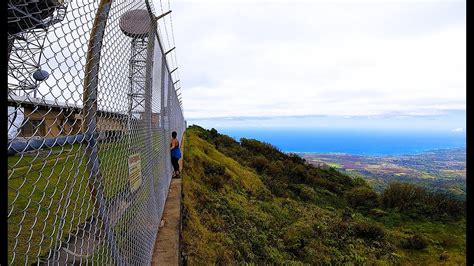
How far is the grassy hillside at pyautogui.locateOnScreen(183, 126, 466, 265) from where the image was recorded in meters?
6.51

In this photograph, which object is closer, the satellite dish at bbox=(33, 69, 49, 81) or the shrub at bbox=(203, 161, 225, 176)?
the satellite dish at bbox=(33, 69, 49, 81)

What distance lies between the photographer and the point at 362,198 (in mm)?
14805

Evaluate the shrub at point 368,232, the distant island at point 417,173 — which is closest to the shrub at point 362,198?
the distant island at point 417,173

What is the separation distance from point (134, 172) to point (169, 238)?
1680 millimetres

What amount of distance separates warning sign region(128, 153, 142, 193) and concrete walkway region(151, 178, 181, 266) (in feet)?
3.49

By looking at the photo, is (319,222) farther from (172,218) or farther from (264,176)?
(172,218)

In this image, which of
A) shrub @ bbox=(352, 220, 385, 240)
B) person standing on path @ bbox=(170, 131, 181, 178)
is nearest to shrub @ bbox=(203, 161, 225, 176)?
person standing on path @ bbox=(170, 131, 181, 178)

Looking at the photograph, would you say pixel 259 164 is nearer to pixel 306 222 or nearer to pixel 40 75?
pixel 306 222

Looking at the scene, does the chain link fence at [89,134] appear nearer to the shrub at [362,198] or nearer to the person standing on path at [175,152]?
the person standing on path at [175,152]

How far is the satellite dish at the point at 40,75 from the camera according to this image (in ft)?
4.43

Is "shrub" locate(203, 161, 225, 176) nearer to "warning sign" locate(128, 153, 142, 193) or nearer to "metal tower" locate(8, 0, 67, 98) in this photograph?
"warning sign" locate(128, 153, 142, 193)

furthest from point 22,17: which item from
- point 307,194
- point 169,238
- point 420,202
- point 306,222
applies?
point 420,202

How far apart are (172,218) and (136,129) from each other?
236 cm

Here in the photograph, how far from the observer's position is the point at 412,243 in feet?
30.7
